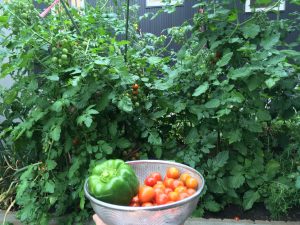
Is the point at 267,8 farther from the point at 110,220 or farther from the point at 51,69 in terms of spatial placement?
the point at 110,220

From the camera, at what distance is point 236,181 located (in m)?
2.44

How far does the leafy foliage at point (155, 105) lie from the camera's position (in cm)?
218

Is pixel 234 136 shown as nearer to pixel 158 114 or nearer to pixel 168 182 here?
pixel 158 114

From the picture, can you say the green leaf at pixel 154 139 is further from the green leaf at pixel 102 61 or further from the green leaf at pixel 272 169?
the green leaf at pixel 272 169

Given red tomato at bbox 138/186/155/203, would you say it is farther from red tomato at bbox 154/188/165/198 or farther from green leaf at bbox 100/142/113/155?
green leaf at bbox 100/142/113/155

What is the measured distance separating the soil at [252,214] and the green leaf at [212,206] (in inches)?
4.5

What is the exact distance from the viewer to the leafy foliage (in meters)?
2.18

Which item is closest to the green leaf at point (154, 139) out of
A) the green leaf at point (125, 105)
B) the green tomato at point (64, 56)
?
the green leaf at point (125, 105)

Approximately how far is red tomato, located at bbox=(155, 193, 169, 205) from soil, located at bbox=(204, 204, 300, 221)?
1163 mm

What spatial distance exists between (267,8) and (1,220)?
2.73m

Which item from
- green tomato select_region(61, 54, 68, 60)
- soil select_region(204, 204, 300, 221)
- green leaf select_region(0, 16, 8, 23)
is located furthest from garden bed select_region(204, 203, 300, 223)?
green leaf select_region(0, 16, 8, 23)

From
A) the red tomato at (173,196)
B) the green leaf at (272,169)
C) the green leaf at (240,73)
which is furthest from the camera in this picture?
the green leaf at (272,169)

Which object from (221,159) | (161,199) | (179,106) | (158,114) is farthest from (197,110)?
(161,199)

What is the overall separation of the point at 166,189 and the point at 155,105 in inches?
41.6
